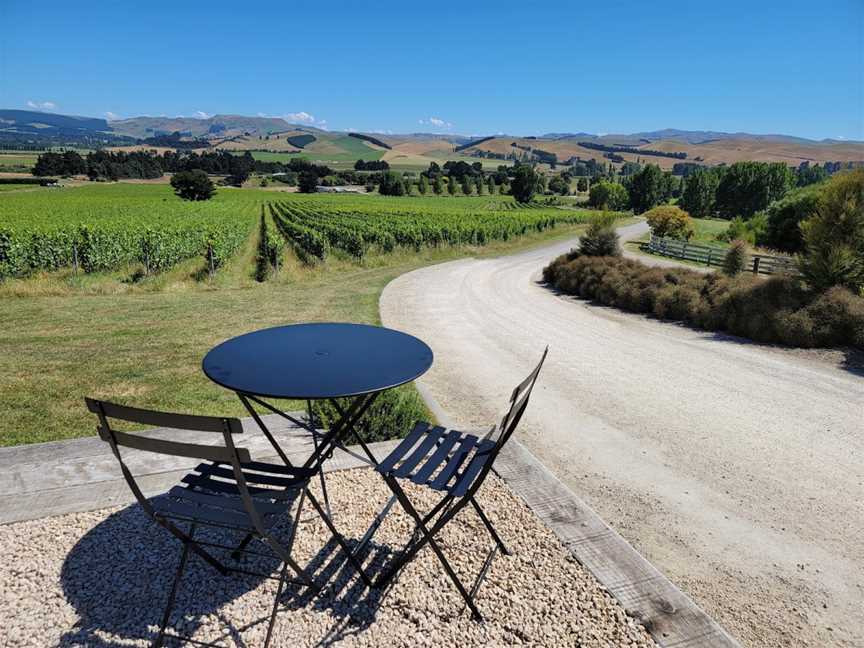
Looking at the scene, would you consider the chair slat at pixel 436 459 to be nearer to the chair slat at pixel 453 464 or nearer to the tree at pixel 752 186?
the chair slat at pixel 453 464

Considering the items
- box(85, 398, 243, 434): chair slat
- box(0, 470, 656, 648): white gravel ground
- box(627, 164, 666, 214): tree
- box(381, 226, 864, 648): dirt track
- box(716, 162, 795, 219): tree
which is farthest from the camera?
box(627, 164, 666, 214): tree

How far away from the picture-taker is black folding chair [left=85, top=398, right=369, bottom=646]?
2031 millimetres

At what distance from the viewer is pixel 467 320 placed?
36.9 feet

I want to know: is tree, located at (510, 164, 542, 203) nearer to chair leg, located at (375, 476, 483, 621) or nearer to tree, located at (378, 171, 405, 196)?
tree, located at (378, 171, 405, 196)

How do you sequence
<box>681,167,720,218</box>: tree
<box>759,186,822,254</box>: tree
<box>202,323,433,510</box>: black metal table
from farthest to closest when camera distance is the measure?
<box>681,167,720,218</box>: tree < <box>759,186,822,254</box>: tree < <box>202,323,433,510</box>: black metal table

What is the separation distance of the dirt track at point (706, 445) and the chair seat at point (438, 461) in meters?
1.55

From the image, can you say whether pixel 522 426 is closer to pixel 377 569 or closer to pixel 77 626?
pixel 377 569

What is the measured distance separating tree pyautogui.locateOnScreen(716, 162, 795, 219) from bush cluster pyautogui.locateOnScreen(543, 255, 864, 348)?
61555 mm

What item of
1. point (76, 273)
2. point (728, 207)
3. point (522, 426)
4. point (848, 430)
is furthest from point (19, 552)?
point (728, 207)

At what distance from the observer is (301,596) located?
2844 mm

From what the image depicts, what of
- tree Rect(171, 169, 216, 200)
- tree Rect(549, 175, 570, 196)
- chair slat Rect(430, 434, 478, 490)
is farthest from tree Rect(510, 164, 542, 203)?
chair slat Rect(430, 434, 478, 490)

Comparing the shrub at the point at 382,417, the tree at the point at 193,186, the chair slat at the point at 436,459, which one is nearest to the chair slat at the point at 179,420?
the chair slat at the point at 436,459

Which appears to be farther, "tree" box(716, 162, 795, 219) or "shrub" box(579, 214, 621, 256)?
"tree" box(716, 162, 795, 219)

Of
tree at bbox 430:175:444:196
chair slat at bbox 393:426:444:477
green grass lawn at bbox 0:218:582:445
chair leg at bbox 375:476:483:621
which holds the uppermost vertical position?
tree at bbox 430:175:444:196
